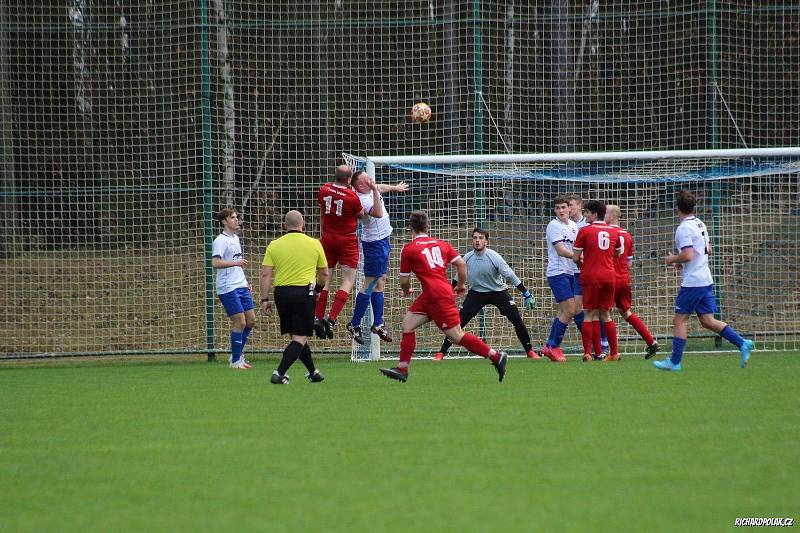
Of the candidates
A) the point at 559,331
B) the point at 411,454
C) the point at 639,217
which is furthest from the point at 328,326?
the point at 639,217

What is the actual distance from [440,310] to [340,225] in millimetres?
3076

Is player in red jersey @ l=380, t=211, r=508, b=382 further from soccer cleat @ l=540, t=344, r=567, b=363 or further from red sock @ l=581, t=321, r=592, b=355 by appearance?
soccer cleat @ l=540, t=344, r=567, b=363

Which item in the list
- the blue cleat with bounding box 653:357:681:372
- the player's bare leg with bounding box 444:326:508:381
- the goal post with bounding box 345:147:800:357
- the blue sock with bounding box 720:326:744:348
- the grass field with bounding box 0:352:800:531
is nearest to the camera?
the grass field with bounding box 0:352:800:531

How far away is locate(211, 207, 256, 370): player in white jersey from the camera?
572 inches

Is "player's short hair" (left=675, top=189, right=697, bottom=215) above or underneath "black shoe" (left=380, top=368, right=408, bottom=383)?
above

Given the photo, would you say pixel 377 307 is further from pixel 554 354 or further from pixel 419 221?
pixel 419 221

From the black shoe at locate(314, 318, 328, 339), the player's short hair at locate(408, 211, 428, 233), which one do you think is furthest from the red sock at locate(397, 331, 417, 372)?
the black shoe at locate(314, 318, 328, 339)

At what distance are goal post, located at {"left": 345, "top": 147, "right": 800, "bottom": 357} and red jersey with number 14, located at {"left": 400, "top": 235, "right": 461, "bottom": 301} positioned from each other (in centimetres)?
378

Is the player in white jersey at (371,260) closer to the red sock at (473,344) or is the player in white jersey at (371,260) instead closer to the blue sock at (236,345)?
the blue sock at (236,345)

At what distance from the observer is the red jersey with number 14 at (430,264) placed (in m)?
11.6

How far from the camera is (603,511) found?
5.63 metres

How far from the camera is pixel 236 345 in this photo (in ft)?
48.5

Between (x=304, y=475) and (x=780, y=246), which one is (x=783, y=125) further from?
(x=304, y=475)

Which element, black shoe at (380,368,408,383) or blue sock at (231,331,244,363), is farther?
blue sock at (231,331,244,363)
